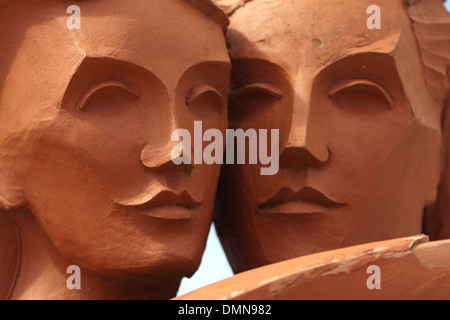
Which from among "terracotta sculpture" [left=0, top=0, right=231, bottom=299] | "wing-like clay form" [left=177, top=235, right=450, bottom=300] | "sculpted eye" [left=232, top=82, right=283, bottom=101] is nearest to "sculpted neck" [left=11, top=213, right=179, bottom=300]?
"terracotta sculpture" [left=0, top=0, right=231, bottom=299]

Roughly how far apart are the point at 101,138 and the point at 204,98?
1.82 feet

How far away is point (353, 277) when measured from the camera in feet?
10.6

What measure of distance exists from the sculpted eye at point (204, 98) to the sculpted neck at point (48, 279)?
0.83 meters

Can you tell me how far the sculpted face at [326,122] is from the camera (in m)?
4.30

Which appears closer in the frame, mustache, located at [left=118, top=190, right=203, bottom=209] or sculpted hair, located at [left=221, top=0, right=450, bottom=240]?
mustache, located at [left=118, top=190, right=203, bottom=209]

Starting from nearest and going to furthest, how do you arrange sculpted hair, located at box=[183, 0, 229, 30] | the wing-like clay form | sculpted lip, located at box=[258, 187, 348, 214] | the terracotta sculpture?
the wing-like clay form
the terracotta sculpture
sculpted hair, located at box=[183, 0, 229, 30]
sculpted lip, located at box=[258, 187, 348, 214]

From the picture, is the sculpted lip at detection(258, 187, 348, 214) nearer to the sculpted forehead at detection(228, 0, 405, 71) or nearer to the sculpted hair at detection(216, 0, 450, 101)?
the sculpted forehead at detection(228, 0, 405, 71)

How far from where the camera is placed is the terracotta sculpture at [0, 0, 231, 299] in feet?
12.5

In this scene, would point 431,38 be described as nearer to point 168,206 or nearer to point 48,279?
point 168,206

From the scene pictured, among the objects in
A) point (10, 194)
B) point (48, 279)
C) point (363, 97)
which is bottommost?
point (48, 279)

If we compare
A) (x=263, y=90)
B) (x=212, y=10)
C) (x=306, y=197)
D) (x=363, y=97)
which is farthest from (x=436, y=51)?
(x=212, y=10)

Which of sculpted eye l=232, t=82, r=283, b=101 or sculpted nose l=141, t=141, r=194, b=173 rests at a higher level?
sculpted eye l=232, t=82, r=283, b=101

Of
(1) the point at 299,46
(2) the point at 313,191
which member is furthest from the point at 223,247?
(1) the point at 299,46
